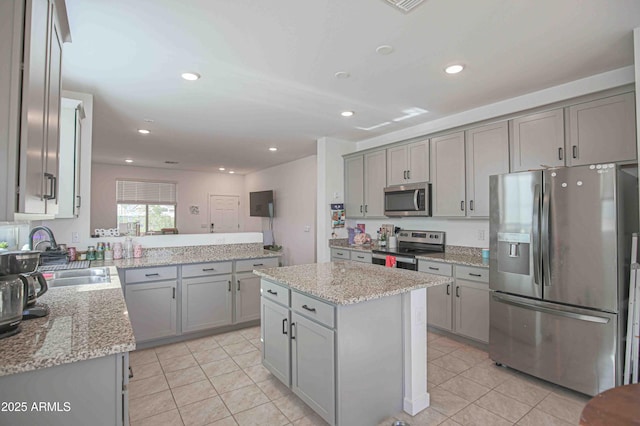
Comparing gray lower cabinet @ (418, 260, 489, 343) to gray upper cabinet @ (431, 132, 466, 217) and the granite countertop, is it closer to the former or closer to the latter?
gray upper cabinet @ (431, 132, 466, 217)

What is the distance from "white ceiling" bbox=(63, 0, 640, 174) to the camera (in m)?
1.91

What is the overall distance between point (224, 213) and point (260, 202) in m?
1.64

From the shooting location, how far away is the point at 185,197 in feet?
27.5

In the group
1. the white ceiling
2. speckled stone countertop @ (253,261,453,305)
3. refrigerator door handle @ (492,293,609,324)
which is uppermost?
the white ceiling

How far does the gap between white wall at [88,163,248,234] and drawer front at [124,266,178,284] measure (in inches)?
206

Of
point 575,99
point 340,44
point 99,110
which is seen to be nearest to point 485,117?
point 575,99

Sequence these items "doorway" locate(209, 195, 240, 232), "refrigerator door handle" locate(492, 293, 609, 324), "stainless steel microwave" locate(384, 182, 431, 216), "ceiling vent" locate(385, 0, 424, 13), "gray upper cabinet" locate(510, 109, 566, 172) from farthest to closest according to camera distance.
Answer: "doorway" locate(209, 195, 240, 232)
"stainless steel microwave" locate(384, 182, 431, 216)
"gray upper cabinet" locate(510, 109, 566, 172)
"refrigerator door handle" locate(492, 293, 609, 324)
"ceiling vent" locate(385, 0, 424, 13)

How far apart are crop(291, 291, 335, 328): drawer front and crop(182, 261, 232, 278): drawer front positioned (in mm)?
1708

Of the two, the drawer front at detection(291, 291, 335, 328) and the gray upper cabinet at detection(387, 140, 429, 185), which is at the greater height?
→ the gray upper cabinet at detection(387, 140, 429, 185)

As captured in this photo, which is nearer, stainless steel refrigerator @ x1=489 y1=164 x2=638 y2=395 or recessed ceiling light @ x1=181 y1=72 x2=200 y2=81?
stainless steel refrigerator @ x1=489 y1=164 x2=638 y2=395

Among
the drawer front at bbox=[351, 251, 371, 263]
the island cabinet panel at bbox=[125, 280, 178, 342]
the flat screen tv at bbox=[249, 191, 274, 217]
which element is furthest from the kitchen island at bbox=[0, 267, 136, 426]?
the flat screen tv at bbox=[249, 191, 274, 217]

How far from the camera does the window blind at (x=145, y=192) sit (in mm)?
7617

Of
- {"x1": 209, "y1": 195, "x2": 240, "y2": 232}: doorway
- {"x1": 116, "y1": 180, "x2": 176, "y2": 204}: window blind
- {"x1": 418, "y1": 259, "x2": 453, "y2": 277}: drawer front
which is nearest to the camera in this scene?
{"x1": 418, "y1": 259, "x2": 453, "y2": 277}: drawer front

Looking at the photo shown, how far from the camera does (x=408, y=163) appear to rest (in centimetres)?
420
